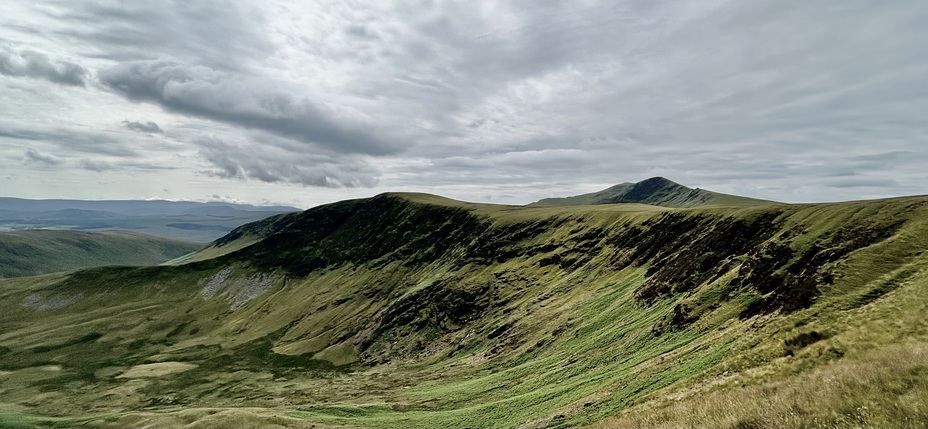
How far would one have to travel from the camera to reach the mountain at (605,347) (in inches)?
1082

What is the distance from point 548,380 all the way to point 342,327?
146 meters

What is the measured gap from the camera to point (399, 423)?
67.3 m

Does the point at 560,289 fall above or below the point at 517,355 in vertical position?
above

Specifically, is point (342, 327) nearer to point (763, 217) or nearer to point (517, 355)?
point (517, 355)

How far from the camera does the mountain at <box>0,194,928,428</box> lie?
27.5 metres

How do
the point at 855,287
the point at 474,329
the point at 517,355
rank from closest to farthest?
the point at 855,287, the point at 517,355, the point at 474,329

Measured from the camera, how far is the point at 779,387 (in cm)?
2428

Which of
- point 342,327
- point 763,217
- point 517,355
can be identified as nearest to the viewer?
point 763,217

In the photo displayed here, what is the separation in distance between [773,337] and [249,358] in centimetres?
19830

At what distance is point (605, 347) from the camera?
7294 centimetres

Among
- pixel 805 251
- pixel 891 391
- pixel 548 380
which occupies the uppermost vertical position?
pixel 805 251

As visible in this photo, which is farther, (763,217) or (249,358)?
(249,358)

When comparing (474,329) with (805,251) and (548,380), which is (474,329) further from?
(805,251)

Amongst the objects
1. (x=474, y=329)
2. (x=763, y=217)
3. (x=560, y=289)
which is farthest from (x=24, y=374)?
(x=763, y=217)
